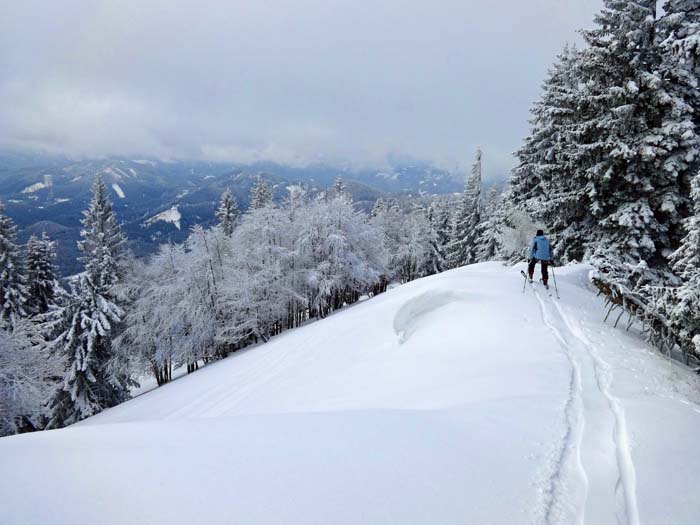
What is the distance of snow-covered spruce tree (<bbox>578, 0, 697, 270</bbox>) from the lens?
12.8m

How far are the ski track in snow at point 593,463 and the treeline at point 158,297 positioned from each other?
59.8ft

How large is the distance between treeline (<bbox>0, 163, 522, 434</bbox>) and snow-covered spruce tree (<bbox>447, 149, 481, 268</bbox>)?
739cm

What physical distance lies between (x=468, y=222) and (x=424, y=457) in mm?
42447

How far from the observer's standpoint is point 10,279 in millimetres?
24906

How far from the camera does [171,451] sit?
3451mm

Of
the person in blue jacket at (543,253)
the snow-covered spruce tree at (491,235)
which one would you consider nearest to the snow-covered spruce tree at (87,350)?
the person in blue jacket at (543,253)

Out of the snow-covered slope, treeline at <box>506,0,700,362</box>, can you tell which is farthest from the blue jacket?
the snow-covered slope

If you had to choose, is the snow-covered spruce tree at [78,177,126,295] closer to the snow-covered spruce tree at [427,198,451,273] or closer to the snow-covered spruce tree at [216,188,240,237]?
the snow-covered spruce tree at [216,188,240,237]

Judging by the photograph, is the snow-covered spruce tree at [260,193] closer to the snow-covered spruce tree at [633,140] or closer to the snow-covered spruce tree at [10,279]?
the snow-covered spruce tree at [10,279]

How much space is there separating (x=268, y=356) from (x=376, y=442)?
13833 mm

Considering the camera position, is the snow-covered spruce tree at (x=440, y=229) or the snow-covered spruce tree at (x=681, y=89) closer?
the snow-covered spruce tree at (x=681, y=89)

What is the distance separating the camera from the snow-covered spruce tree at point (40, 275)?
2744 centimetres

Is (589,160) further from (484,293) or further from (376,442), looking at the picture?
(376,442)

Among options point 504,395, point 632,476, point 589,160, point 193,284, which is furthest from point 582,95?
point 193,284
